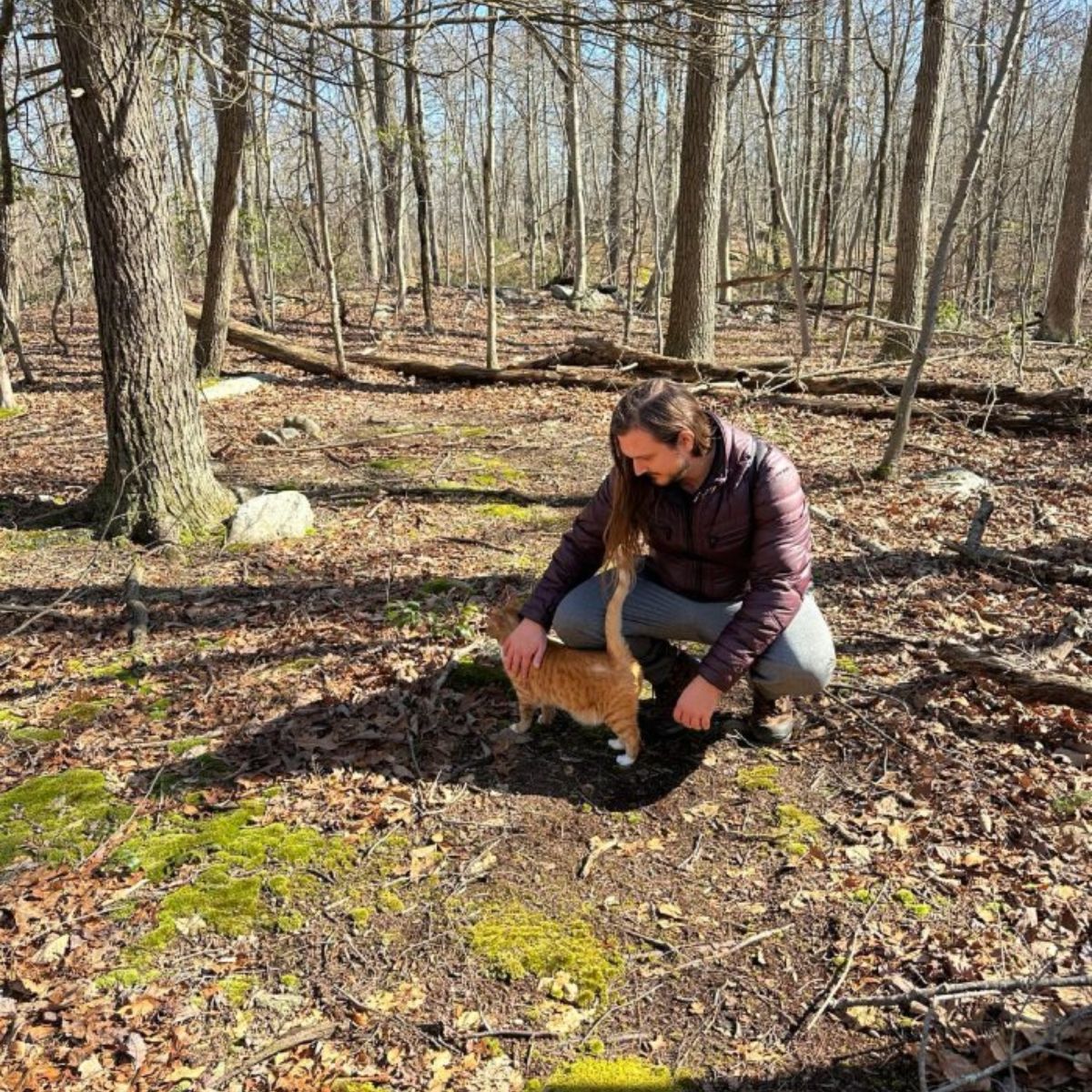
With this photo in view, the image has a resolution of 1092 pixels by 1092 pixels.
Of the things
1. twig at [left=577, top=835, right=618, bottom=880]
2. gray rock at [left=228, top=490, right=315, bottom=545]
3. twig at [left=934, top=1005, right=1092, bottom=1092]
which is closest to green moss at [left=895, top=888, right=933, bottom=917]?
twig at [left=934, top=1005, right=1092, bottom=1092]

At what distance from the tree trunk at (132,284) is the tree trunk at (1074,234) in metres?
12.9

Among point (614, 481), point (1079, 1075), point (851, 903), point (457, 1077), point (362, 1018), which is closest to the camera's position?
point (1079, 1075)

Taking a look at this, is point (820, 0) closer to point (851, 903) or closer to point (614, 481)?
point (614, 481)

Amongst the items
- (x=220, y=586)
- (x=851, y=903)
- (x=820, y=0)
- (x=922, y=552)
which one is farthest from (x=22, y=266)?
(x=851, y=903)

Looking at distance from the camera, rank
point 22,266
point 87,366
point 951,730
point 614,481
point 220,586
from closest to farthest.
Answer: point 614,481 → point 951,730 → point 220,586 → point 87,366 → point 22,266

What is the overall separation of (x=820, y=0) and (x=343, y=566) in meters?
4.93

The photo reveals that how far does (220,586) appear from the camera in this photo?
5.33m

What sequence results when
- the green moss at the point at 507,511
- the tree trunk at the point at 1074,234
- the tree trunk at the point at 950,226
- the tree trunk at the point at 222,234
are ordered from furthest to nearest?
the tree trunk at the point at 1074,234 < the tree trunk at the point at 222,234 < the green moss at the point at 507,511 < the tree trunk at the point at 950,226

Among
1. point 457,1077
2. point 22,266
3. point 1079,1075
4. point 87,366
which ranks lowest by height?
point 457,1077

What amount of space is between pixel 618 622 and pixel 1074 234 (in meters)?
13.3

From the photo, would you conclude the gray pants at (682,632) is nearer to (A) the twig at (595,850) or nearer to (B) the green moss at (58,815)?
(A) the twig at (595,850)

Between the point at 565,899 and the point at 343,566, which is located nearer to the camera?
the point at 565,899

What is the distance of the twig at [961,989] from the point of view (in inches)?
87.1

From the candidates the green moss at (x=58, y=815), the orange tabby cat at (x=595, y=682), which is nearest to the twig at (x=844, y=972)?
the orange tabby cat at (x=595, y=682)
